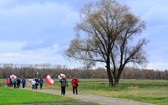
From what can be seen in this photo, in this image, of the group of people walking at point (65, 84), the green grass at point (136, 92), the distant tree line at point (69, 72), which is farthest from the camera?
the distant tree line at point (69, 72)

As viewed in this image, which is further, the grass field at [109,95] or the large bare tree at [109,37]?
the large bare tree at [109,37]

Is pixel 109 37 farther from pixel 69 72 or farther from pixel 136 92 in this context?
pixel 69 72

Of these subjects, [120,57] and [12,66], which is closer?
[120,57]

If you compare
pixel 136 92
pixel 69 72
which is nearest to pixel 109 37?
pixel 136 92

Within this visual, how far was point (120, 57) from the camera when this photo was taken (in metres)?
69.6

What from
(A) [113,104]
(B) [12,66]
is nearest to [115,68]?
(A) [113,104]

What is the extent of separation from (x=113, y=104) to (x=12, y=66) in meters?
165

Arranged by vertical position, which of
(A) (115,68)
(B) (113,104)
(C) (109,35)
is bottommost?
(B) (113,104)

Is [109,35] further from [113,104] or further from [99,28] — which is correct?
[113,104]

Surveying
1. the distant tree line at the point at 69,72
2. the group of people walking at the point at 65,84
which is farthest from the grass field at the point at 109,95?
the distant tree line at the point at 69,72

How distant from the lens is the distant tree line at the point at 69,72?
16612 centimetres

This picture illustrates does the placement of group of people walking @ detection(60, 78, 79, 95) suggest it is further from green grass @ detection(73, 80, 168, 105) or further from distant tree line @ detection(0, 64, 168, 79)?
distant tree line @ detection(0, 64, 168, 79)

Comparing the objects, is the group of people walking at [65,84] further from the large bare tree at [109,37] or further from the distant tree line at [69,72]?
the distant tree line at [69,72]

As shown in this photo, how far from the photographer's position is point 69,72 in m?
184
